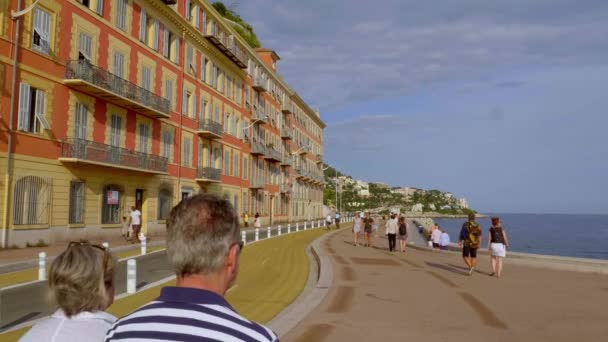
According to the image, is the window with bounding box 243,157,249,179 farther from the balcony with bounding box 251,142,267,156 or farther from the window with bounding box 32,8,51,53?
the window with bounding box 32,8,51,53

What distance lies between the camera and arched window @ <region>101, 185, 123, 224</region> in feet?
85.7

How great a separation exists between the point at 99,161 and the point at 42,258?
12712 mm

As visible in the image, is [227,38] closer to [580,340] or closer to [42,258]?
[42,258]

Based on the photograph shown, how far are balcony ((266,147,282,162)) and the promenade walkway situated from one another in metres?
39.8

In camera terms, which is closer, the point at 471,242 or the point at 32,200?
the point at 471,242

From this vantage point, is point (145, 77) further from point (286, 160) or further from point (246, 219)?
point (286, 160)

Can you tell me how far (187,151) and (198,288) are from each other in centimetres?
3474

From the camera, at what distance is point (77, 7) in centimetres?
2378

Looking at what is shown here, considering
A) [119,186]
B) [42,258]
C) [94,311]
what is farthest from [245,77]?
[94,311]

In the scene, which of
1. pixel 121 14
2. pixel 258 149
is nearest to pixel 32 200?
pixel 121 14

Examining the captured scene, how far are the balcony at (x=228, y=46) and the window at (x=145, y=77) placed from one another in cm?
852

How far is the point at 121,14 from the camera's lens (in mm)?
27516

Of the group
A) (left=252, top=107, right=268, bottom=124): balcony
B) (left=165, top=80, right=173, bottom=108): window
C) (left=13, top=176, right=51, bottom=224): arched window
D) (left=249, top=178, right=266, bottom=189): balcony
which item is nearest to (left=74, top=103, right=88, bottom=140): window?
(left=13, top=176, right=51, bottom=224): arched window

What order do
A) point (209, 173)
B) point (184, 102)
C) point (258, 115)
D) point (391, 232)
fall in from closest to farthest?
1. point (391, 232)
2. point (184, 102)
3. point (209, 173)
4. point (258, 115)
